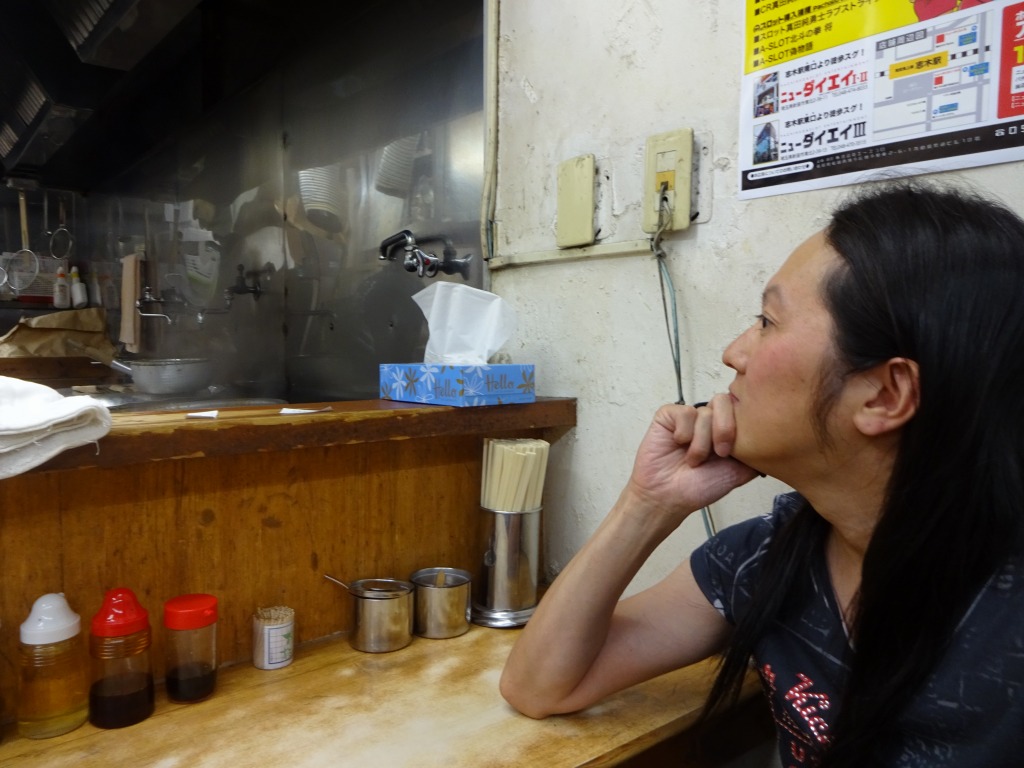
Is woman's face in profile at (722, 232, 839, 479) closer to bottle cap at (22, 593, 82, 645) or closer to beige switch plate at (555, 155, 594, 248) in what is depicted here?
beige switch plate at (555, 155, 594, 248)

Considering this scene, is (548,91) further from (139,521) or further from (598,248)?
(139,521)

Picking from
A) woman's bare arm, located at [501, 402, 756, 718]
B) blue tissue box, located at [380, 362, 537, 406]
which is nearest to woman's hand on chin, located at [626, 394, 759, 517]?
woman's bare arm, located at [501, 402, 756, 718]

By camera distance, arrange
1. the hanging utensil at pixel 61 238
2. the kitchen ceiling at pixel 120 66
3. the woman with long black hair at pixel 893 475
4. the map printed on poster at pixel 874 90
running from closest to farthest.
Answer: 1. the woman with long black hair at pixel 893 475
2. the map printed on poster at pixel 874 90
3. the kitchen ceiling at pixel 120 66
4. the hanging utensil at pixel 61 238

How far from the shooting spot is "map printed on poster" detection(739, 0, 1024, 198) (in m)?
0.92

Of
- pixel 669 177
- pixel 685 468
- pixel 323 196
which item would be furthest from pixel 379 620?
pixel 323 196

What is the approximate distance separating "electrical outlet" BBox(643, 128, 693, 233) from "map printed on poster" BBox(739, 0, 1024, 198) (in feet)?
0.33

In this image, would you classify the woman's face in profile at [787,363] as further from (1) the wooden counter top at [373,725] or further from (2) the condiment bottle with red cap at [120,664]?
(2) the condiment bottle with red cap at [120,664]

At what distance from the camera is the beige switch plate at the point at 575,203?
4.64 feet

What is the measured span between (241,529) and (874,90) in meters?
1.21

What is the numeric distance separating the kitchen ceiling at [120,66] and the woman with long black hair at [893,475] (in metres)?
2.13

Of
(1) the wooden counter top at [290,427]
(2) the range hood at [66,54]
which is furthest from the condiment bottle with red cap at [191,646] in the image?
(2) the range hood at [66,54]

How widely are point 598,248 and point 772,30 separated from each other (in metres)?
0.48

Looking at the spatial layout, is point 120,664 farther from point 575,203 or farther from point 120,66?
point 120,66

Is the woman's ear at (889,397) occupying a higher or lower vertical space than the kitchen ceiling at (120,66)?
lower
